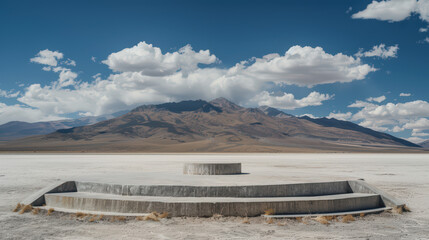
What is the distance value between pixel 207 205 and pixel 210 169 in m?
4.96

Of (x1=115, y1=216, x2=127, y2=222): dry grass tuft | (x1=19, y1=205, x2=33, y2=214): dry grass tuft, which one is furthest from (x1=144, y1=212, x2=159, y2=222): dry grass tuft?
(x1=19, y1=205, x2=33, y2=214): dry grass tuft

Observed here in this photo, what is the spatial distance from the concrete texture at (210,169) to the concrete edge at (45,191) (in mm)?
4625

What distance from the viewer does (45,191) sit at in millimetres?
10992

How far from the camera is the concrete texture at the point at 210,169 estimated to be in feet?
46.1

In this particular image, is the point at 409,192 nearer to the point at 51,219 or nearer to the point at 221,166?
the point at 221,166

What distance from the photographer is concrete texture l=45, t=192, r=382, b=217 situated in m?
9.09

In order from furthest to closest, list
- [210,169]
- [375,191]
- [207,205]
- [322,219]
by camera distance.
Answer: [210,169]
[375,191]
[207,205]
[322,219]

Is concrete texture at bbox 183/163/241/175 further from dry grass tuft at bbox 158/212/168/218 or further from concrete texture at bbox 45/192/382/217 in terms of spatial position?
dry grass tuft at bbox 158/212/168/218

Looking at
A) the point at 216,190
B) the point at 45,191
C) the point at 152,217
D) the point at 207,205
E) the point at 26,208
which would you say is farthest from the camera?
the point at 45,191

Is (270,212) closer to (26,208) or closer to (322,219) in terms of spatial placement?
(322,219)

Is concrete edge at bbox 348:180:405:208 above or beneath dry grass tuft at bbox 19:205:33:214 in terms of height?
above

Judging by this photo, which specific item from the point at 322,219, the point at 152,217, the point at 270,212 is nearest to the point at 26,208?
the point at 152,217

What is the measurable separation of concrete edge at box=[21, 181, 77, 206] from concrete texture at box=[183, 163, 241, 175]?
4625 mm

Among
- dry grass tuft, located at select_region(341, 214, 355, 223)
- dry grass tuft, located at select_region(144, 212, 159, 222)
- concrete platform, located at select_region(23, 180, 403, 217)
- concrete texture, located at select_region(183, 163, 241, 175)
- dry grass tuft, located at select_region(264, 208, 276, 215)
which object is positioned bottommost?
dry grass tuft, located at select_region(341, 214, 355, 223)
